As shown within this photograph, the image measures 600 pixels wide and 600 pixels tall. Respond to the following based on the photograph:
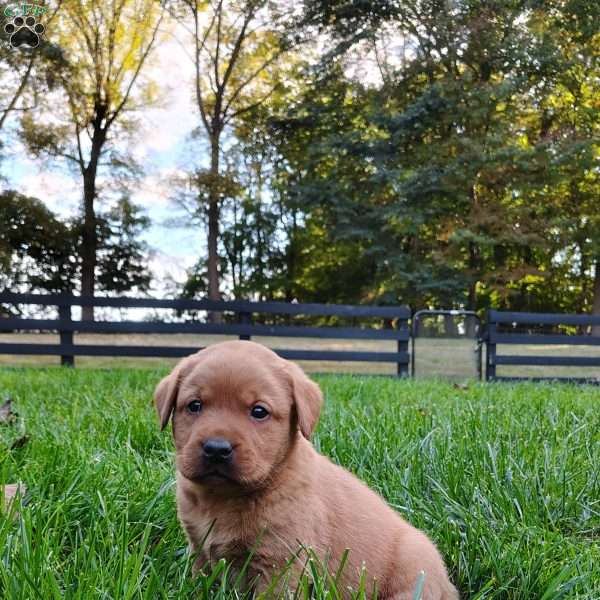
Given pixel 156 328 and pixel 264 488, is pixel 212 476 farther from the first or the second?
pixel 156 328

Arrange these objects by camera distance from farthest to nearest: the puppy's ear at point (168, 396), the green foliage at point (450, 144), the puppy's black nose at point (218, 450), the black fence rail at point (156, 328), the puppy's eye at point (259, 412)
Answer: the green foliage at point (450, 144), the black fence rail at point (156, 328), the puppy's ear at point (168, 396), the puppy's eye at point (259, 412), the puppy's black nose at point (218, 450)

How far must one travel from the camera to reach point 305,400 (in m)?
2.02

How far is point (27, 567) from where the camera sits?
1692 mm

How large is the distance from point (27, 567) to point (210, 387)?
0.67 meters

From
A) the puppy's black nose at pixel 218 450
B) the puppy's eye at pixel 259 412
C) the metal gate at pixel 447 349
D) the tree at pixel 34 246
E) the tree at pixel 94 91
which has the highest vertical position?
the tree at pixel 94 91

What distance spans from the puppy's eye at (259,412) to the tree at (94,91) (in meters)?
20.9

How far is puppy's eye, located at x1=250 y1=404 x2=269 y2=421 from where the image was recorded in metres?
1.93

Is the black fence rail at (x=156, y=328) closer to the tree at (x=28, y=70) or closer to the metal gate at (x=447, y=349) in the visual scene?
the metal gate at (x=447, y=349)

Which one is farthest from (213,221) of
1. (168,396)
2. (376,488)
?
(168,396)

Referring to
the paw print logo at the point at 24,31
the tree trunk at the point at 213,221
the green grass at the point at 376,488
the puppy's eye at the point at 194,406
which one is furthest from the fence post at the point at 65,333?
the puppy's eye at the point at 194,406

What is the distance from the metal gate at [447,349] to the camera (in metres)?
12.4

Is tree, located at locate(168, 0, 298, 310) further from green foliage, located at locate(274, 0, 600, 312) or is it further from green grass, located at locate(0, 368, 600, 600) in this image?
green grass, located at locate(0, 368, 600, 600)

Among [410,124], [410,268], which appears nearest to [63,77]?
[410,124]

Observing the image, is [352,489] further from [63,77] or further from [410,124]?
[63,77]
